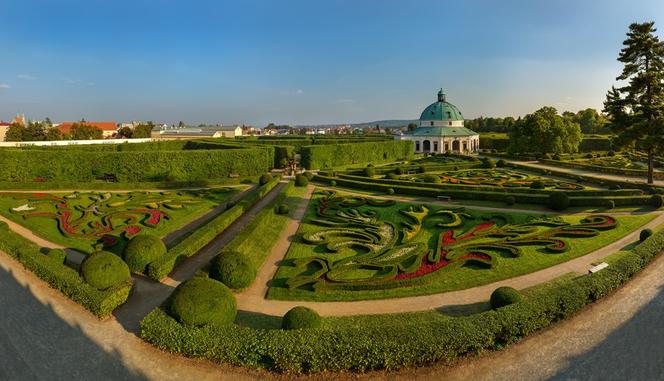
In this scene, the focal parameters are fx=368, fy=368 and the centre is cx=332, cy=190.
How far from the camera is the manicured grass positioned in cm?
2025

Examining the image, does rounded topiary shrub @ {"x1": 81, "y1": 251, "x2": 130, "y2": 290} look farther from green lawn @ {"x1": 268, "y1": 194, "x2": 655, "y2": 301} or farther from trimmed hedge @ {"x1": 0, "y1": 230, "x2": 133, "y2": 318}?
green lawn @ {"x1": 268, "y1": 194, "x2": 655, "y2": 301}

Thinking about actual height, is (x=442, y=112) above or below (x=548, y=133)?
above

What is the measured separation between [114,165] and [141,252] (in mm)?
29479

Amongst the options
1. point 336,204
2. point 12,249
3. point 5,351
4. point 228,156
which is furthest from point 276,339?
point 228,156

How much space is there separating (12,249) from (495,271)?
2578 cm

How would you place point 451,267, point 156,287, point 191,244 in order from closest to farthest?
1. point 156,287
2. point 451,267
3. point 191,244

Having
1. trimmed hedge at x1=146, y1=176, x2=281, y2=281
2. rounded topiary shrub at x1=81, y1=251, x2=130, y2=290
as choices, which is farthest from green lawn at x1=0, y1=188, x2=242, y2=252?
rounded topiary shrub at x1=81, y1=251, x2=130, y2=290

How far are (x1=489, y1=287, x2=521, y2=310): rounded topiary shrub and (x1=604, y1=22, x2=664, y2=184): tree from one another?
3375 cm

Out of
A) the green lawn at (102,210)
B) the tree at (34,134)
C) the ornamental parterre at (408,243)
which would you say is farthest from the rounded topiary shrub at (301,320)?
the tree at (34,134)

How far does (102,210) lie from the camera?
96.5 ft

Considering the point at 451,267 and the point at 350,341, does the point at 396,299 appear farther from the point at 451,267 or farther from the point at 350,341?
the point at 350,341

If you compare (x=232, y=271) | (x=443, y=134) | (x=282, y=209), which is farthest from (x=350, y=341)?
(x=443, y=134)

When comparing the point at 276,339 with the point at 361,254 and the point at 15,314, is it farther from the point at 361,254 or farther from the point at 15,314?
the point at 15,314

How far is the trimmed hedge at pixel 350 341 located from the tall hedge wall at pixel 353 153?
45.9m
